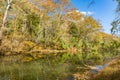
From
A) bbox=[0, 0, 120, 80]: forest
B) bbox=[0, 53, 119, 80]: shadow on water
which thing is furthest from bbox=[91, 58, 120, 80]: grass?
bbox=[0, 0, 120, 80]: forest

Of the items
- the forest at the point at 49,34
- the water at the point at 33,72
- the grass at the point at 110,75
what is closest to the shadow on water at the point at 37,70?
the water at the point at 33,72

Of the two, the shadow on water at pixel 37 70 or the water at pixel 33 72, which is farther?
the shadow on water at pixel 37 70

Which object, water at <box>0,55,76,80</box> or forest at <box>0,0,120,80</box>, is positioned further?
forest at <box>0,0,120,80</box>

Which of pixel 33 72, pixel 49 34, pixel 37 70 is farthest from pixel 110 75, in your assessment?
pixel 49 34

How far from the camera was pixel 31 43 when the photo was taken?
38.6 m

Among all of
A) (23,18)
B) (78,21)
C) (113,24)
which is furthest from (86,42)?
(113,24)

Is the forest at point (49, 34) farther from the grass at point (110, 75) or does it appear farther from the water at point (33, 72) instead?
the grass at point (110, 75)

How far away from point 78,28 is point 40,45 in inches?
452

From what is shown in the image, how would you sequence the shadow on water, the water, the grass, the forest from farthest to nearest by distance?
the forest → the shadow on water → the water → the grass

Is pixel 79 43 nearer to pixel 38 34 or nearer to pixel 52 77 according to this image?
pixel 38 34

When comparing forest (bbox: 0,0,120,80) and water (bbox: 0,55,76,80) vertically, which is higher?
forest (bbox: 0,0,120,80)

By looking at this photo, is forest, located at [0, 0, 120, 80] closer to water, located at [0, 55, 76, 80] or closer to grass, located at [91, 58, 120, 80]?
water, located at [0, 55, 76, 80]

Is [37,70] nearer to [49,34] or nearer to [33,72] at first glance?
[33,72]

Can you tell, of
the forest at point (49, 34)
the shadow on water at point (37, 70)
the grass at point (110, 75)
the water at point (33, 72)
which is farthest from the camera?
the forest at point (49, 34)
